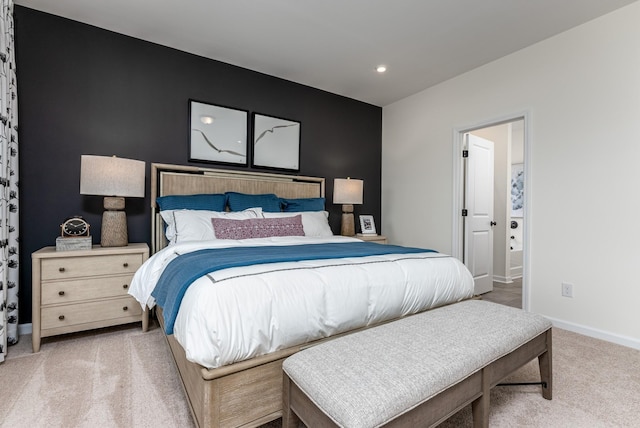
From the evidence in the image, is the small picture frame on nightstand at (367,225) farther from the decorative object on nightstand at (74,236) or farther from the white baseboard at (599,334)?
the decorative object on nightstand at (74,236)

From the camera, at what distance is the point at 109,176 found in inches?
94.9

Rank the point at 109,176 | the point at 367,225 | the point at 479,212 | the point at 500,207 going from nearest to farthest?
1. the point at 109,176
2. the point at 479,212
3. the point at 367,225
4. the point at 500,207

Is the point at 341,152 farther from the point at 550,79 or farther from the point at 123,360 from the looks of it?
the point at 123,360

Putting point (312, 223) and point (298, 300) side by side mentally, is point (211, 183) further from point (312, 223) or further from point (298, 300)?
point (298, 300)

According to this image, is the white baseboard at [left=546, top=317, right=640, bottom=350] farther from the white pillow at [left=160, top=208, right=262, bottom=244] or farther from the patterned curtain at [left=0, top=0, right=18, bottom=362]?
the patterned curtain at [left=0, top=0, right=18, bottom=362]

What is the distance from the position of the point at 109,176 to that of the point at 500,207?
487cm

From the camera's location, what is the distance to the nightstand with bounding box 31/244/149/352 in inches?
85.4

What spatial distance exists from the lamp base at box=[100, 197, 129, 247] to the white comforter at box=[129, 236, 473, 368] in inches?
61.6

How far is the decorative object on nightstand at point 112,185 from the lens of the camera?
2.36 meters

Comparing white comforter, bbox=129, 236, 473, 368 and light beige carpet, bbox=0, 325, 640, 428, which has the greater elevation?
white comforter, bbox=129, 236, 473, 368

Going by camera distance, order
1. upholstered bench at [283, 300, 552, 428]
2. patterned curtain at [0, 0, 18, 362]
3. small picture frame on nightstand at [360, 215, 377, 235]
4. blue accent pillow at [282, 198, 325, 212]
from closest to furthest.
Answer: upholstered bench at [283, 300, 552, 428] < patterned curtain at [0, 0, 18, 362] < blue accent pillow at [282, 198, 325, 212] < small picture frame on nightstand at [360, 215, 377, 235]

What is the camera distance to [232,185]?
330cm

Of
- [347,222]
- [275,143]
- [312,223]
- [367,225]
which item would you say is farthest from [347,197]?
[275,143]

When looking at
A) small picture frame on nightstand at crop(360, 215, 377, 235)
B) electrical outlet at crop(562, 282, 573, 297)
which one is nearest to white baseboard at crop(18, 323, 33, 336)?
small picture frame on nightstand at crop(360, 215, 377, 235)
